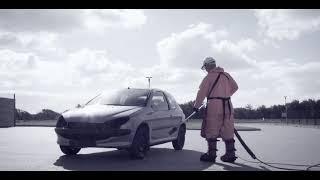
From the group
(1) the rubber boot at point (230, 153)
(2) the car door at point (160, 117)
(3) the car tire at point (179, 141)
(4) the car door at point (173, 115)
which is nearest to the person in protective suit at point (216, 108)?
(1) the rubber boot at point (230, 153)

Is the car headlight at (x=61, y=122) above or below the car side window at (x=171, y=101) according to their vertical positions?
below

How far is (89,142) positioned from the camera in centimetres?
916

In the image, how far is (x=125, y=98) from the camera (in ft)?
36.1

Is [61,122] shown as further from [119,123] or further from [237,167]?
[237,167]

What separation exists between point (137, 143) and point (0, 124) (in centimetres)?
3130

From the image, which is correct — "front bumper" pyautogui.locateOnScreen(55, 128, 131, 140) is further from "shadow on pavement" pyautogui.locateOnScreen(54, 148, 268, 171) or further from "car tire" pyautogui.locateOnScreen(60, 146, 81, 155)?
"car tire" pyautogui.locateOnScreen(60, 146, 81, 155)

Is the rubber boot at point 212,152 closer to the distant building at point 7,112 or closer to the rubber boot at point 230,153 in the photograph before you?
the rubber boot at point 230,153

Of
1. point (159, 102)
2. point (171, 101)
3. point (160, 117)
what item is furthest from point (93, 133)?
point (171, 101)

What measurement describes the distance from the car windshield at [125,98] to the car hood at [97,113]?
21.9 inches

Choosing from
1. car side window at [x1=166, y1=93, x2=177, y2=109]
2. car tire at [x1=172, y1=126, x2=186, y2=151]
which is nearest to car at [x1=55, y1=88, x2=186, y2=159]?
car side window at [x1=166, y1=93, x2=177, y2=109]

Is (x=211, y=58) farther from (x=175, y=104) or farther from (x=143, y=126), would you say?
(x=175, y=104)

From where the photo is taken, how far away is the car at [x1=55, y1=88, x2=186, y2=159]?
9227 millimetres

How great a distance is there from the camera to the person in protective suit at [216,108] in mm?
9367
